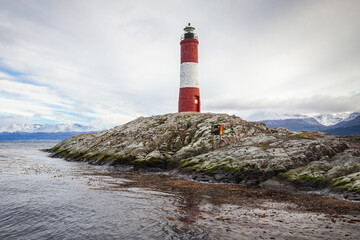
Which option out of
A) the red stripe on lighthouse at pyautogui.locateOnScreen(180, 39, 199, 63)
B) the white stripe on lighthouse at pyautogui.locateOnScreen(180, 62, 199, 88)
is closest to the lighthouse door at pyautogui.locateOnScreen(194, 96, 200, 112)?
the white stripe on lighthouse at pyautogui.locateOnScreen(180, 62, 199, 88)

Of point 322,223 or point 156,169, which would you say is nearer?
point 322,223

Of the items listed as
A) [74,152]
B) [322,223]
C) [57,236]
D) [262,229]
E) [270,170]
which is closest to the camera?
[57,236]

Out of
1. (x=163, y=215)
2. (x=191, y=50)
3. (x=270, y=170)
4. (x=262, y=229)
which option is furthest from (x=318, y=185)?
(x=191, y=50)

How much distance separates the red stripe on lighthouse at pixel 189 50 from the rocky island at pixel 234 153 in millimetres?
11373

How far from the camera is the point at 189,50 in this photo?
1861 inches

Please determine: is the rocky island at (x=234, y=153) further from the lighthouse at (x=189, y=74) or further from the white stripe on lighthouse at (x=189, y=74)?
the white stripe on lighthouse at (x=189, y=74)

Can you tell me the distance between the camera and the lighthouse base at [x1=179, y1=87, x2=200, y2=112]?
47125 mm

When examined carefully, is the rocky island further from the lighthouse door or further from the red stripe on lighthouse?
the red stripe on lighthouse

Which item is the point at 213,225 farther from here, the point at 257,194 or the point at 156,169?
the point at 156,169

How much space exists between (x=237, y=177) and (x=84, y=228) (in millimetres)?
15204

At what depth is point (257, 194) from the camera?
16.8 metres

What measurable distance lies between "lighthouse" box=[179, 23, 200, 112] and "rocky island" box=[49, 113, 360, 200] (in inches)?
164

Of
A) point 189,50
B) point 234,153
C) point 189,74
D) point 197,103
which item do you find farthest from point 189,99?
point 234,153

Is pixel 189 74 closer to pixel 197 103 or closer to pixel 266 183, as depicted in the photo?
pixel 197 103
